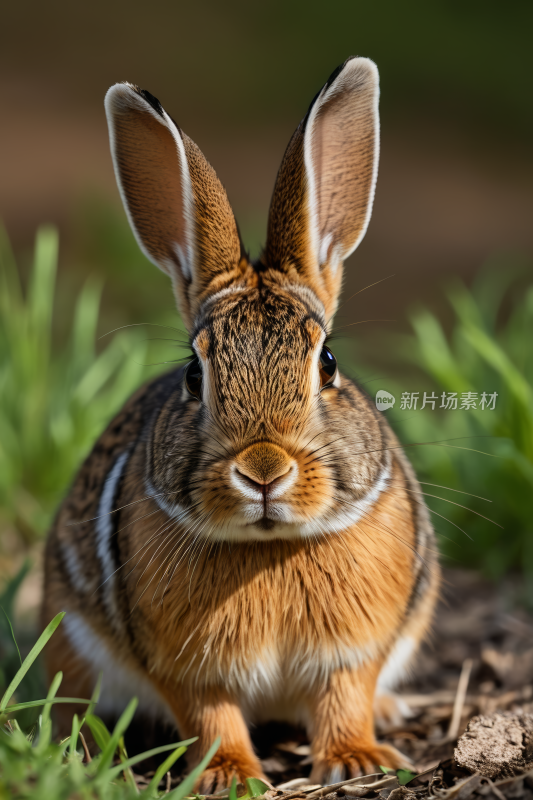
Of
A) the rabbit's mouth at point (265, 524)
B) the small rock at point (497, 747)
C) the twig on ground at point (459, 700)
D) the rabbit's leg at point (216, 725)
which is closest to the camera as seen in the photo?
the rabbit's mouth at point (265, 524)

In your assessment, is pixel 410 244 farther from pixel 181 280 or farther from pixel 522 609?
pixel 181 280

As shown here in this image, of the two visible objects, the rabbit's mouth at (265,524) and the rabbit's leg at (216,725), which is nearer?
the rabbit's mouth at (265,524)

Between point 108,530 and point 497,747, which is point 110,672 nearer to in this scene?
point 108,530

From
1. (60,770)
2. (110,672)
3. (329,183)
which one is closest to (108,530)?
(110,672)

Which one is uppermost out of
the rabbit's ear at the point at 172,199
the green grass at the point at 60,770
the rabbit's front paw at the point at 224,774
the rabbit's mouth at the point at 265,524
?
the rabbit's ear at the point at 172,199

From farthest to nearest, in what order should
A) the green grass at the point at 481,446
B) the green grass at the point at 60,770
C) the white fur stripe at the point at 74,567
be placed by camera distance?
the green grass at the point at 481,446 < the white fur stripe at the point at 74,567 < the green grass at the point at 60,770

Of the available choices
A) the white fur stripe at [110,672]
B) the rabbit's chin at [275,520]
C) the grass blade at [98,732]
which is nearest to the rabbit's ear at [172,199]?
the rabbit's chin at [275,520]

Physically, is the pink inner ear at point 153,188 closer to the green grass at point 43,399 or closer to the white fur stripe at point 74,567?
the white fur stripe at point 74,567

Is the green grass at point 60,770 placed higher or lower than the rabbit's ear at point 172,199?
lower
